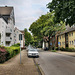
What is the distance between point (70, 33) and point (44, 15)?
11.2 metres

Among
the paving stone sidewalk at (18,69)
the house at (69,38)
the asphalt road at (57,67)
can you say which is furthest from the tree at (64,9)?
the house at (69,38)

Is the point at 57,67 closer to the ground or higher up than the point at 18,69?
closer to the ground

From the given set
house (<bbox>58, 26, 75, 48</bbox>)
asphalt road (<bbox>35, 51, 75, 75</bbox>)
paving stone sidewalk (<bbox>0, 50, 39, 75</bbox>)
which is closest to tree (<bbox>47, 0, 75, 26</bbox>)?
asphalt road (<bbox>35, 51, 75, 75</bbox>)

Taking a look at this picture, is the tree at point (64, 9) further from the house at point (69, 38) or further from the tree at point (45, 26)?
the tree at point (45, 26)

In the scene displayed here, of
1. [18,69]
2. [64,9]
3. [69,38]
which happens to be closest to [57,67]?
[18,69]

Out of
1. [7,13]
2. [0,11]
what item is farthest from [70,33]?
[0,11]

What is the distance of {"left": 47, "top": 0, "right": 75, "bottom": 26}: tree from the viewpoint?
468 inches

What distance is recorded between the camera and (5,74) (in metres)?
6.96

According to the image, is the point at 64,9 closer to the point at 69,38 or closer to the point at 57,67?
the point at 57,67

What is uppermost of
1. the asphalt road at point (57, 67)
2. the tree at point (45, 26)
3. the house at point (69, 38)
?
the tree at point (45, 26)

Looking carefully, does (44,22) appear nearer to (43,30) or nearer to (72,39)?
(43,30)

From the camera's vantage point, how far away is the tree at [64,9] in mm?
11875

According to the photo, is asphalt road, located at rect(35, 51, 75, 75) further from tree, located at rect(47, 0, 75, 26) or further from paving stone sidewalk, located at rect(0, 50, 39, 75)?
tree, located at rect(47, 0, 75, 26)

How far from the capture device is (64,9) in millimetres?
12531
